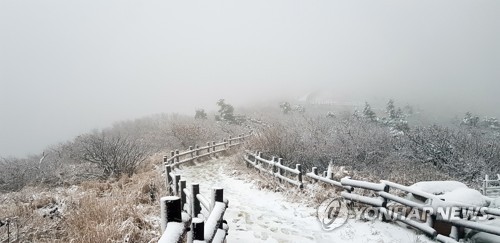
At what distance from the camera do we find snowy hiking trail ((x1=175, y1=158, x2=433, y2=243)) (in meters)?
6.40

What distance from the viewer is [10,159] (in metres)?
21.6

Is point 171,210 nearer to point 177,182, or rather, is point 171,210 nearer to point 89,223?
point 89,223

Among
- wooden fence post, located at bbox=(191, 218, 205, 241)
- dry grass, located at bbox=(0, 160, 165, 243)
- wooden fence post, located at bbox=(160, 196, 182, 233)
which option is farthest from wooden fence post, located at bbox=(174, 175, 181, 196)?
wooden fence post, located at bbox=(160, 196, 182, 233)

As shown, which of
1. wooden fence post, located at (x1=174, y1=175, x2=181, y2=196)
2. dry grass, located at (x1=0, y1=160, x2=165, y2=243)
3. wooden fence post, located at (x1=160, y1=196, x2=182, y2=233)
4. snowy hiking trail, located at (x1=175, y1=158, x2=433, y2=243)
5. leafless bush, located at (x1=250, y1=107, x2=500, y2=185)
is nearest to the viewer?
wooden fence post, located at (x1=160, y1=196, x2=182, y2=233)

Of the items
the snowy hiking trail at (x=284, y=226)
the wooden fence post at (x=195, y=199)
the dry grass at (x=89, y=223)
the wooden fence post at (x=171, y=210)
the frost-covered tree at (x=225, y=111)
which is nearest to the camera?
the wooden fence post at (x=171, y=210)

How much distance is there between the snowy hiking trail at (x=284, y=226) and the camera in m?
6.40

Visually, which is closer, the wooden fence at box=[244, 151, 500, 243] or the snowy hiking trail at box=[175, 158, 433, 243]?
the wooden fence at box=[244, 151, 500, 243]

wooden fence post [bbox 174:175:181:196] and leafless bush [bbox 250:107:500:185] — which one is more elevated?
wooden fence post [bbox 174:175:181:196]

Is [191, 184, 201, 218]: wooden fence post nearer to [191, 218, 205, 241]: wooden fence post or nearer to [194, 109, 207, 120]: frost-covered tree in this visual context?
[191, 218, 205, 241]: wooden fence post

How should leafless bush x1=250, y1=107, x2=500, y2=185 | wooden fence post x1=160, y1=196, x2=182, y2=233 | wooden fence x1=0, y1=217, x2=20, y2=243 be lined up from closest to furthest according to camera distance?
wooden fence post x1=160, y1=196, x2=182, y2=233 < wooden fence x1=0, y1=217, x2=20, y2=243 < leafless bush x1=250, y1=107, x2=500, y2=185

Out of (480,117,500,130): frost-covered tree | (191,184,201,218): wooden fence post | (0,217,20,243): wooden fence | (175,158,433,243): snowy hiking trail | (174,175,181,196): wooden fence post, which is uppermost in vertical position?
(191,184,201,218): wooden fence post

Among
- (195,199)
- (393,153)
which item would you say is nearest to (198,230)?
(195,199)

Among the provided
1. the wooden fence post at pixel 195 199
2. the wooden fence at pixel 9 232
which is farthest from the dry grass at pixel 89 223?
the wooden fence post at pixel 195 199

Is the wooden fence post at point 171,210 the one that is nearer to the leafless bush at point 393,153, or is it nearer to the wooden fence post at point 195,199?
the wooden fence post at point 195,199
